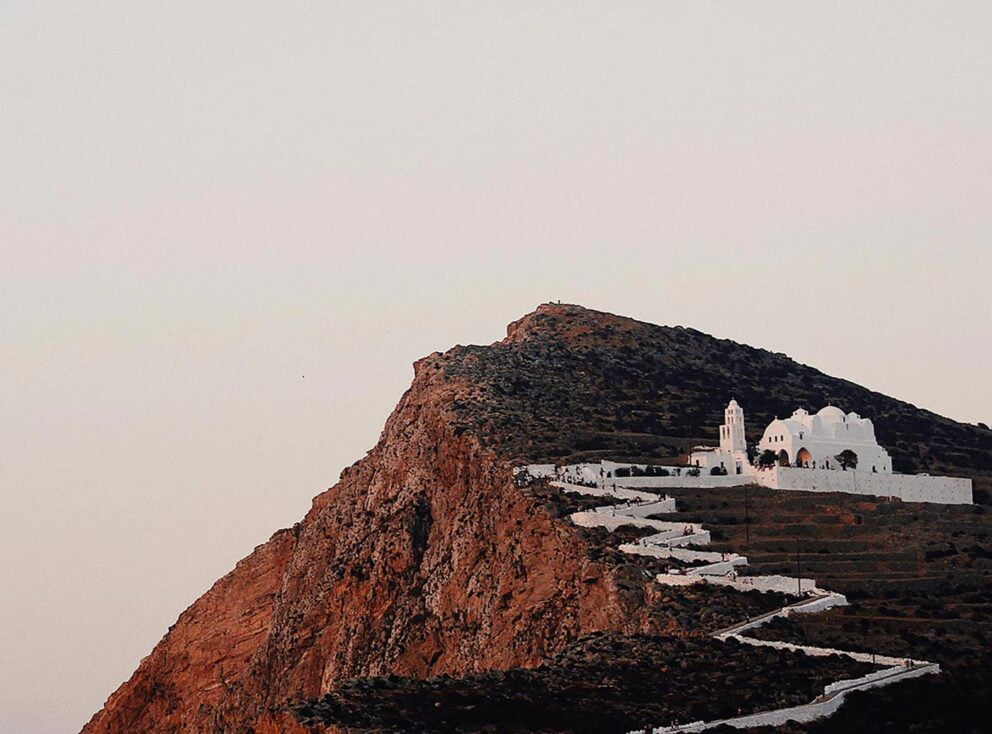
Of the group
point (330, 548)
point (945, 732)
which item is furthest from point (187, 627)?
point (945, 732)

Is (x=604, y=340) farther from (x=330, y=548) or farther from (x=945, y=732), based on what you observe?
Result: (x=945, y=732)

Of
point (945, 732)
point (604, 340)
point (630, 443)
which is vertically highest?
point (604, 340)

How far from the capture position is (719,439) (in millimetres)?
107500

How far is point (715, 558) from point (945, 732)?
71.5ft

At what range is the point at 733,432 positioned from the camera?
4038 inches

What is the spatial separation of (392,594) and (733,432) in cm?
1847

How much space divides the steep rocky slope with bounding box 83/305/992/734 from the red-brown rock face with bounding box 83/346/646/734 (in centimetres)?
10

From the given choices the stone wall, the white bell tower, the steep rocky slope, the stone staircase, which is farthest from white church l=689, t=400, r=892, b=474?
the stone staircase

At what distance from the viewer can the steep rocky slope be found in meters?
86.9

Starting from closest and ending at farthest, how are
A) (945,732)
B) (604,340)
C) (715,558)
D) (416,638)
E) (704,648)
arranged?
1. (945,732)
2. (704,648)
3. (715,558)
4. (416,638)
5. (604,340)

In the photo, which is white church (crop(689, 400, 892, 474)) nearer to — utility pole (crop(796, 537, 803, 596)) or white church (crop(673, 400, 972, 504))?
white church (crop(673, 400, 972, 504))

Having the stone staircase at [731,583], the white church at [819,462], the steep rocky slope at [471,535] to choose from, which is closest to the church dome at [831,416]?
the white church at [819,462]

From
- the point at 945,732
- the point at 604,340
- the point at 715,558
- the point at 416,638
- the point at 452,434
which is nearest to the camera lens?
the point at 945,732

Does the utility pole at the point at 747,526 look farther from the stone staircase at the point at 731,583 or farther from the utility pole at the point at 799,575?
the utility pole at the point at 799,575
